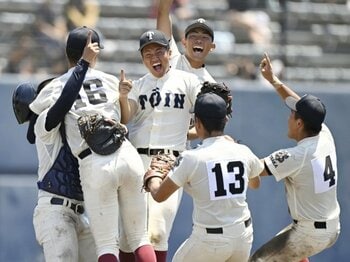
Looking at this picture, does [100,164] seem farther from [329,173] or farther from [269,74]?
[329,173]

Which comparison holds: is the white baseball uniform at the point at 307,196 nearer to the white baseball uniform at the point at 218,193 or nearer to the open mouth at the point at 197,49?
the white baseball uniform at the point at 218,193

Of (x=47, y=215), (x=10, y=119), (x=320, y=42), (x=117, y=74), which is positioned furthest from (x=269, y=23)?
(x=47, y=215)

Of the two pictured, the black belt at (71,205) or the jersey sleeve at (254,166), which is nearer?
the jersey sleeve at (254,166)

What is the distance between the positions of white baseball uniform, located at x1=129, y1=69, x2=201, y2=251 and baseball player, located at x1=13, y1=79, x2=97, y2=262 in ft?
1.94

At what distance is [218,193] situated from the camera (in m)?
7.00

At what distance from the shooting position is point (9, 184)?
36.5 feet

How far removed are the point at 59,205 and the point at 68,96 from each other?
79 cm

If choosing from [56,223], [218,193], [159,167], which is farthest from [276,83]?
[56,223]

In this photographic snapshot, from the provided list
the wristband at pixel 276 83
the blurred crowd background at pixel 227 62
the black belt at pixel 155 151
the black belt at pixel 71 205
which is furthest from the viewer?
the blurred crowd background at pixel 227 62

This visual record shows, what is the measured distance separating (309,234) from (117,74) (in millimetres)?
4392

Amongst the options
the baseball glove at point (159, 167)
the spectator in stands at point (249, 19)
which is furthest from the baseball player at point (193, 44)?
the spectator in stands at point (249, 19)

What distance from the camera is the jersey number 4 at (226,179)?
6988mm

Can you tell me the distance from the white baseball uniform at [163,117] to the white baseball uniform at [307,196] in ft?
2.32

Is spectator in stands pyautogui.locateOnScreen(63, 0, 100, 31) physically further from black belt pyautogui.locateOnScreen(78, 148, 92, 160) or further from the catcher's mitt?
black belt pyautogui.locateOnScreen(78, 148, 92, 160)
